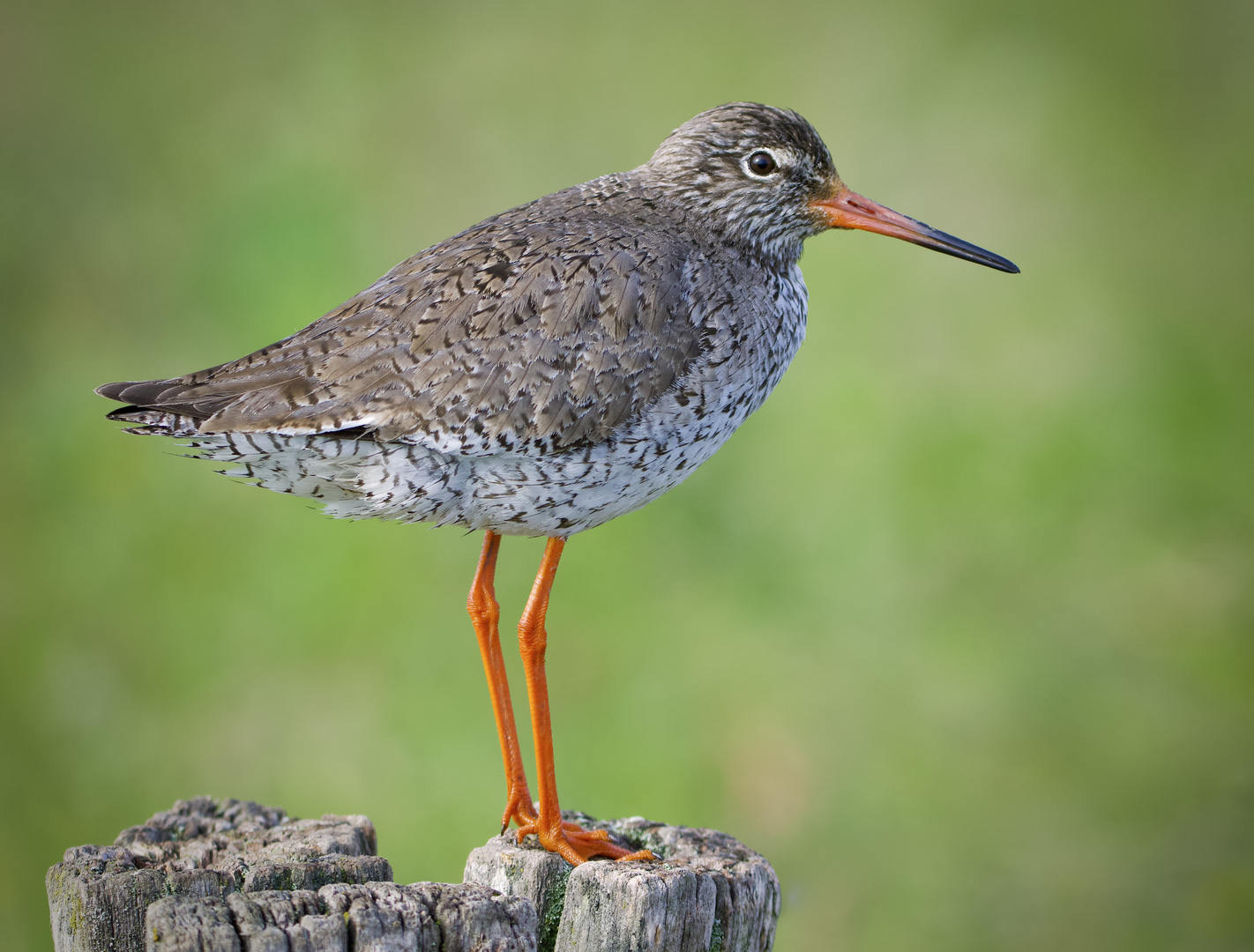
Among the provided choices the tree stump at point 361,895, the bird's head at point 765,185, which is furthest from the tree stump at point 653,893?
the bird's head at point 765,185

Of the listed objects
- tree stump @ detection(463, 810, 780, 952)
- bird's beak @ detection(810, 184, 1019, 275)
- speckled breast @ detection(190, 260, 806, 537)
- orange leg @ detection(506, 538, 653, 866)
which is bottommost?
tree stump @ detection(463, 810, 780, 952)


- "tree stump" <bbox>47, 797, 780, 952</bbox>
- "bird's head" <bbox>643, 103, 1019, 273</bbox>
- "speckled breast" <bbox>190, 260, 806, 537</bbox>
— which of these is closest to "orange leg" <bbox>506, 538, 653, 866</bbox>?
"tree stump" <bbox>47, 797, 780, 952</bbox>

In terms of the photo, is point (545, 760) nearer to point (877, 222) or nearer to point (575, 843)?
point (575, 843)

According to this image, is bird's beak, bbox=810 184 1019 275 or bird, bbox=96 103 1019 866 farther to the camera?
bird's beak, bbox=810 184 1019 275

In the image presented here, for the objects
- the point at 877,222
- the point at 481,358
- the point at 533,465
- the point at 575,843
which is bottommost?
the point at 575,843

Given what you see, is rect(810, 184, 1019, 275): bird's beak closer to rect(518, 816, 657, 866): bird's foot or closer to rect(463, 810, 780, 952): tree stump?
rect(463, 810, 780, 952): tree stump

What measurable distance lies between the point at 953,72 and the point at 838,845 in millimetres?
5722

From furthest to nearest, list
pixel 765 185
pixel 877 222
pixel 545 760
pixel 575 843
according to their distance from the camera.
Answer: pixel 877 222
pixel 765 185
pixel 545 760
pixel 575 843

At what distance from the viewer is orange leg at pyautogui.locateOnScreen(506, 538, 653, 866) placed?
13.9ft

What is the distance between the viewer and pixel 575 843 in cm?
426

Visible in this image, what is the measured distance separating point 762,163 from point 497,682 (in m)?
2.48

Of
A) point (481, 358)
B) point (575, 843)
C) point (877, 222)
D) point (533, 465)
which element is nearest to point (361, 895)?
point (575, 843)

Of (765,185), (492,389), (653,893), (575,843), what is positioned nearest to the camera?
(653,893)

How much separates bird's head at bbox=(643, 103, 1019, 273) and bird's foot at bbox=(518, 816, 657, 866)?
8.19 feet
